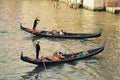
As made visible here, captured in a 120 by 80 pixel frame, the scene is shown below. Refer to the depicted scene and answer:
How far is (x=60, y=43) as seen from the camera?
5150 centimetres

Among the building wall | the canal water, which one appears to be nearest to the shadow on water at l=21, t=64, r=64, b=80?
the canal water

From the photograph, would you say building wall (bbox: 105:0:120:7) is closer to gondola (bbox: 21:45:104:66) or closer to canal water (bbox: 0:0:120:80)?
canal water (bbox: 0:0:120:80)

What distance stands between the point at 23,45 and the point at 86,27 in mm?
18712

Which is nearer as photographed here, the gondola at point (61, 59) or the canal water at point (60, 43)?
the gondola at point (61, 59)

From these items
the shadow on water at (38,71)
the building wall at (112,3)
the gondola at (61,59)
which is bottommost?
the shadow on water at (38,71)

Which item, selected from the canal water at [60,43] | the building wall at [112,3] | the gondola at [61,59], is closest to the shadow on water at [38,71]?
the canal water at [60,43]

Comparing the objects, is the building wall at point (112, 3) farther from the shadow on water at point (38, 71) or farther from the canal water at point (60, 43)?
the shadow on water at point (38, 71)

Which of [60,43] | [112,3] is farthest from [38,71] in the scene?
[112,3]

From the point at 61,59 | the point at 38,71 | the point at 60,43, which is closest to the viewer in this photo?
the point at 38,71

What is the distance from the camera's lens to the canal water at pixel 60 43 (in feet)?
122

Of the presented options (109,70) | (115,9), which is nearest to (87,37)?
(109,70)

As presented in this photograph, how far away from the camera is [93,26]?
218 feet

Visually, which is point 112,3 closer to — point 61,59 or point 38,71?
point 61,59

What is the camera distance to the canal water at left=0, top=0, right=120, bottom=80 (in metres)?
37.3
